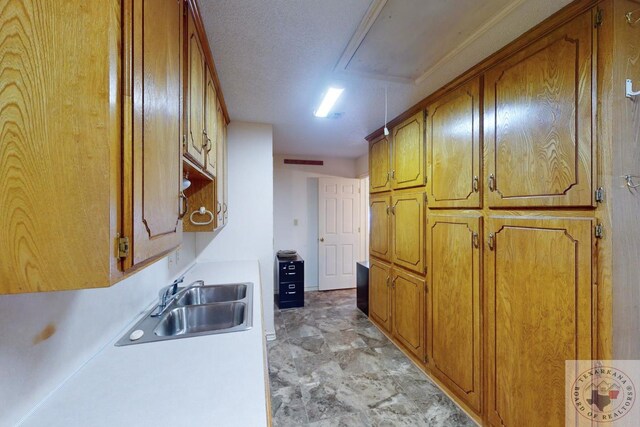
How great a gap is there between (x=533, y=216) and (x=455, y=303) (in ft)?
2.77

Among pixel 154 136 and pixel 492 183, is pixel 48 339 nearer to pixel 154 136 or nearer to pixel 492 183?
pixel 154 136

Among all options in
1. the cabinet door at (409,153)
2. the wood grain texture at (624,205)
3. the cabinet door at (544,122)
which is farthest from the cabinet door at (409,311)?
the wood grain texture at (624,205)

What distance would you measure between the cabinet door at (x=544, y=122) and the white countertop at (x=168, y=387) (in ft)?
5.08

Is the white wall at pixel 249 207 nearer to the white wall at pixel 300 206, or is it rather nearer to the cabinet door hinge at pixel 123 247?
the white wall at pixel 300 206

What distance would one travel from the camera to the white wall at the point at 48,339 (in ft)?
2.27

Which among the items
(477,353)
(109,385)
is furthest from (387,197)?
(109,385)

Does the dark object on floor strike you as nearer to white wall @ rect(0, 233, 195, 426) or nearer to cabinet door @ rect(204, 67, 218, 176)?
cabinet door @ rect(204, 67, 218, 176)

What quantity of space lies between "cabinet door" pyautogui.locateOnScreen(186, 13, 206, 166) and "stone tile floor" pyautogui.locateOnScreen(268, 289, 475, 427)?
1.81 meters

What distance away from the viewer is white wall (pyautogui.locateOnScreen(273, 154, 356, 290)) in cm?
465

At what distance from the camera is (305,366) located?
2.45m

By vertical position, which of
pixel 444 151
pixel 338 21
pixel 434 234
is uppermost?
pixel 338 21

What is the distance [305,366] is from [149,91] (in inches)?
97.3

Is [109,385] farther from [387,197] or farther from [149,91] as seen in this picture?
[387,197]

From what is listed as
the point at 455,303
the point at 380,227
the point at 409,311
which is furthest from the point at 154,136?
the point at 380,227
